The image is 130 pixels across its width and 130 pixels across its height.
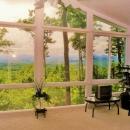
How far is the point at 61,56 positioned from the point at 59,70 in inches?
15.7

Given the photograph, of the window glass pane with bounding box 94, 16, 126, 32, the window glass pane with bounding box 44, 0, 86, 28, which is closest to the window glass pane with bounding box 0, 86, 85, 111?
the window glass pane with bounding box 44, 0, 86, 28

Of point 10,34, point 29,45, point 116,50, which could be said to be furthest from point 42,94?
point 116,50

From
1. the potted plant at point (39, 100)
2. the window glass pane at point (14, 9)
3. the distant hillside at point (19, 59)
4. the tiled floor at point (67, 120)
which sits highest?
the window glass pane at point (14, 9)

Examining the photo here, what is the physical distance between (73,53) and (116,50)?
5.10 feet

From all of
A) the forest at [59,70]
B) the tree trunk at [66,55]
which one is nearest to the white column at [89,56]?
the forest at [59,70]

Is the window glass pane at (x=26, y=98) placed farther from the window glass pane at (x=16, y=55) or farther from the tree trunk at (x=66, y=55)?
the window glass pane at (x=16, y=55)

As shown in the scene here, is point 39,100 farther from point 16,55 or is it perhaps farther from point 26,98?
point 16,55

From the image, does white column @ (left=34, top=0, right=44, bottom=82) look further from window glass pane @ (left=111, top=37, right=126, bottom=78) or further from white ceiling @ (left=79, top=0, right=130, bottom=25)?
window glass pane @ (left=111, top=37, right=126, bottom=78)

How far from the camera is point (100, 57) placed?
7391 mm

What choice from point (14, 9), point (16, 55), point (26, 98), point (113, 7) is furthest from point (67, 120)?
point (113, 7)

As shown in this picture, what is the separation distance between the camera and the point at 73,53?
7.02m

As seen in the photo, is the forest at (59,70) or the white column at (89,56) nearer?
the forest at (59,70)

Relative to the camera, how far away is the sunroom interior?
6.20 m

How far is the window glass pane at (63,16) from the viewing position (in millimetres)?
6656
